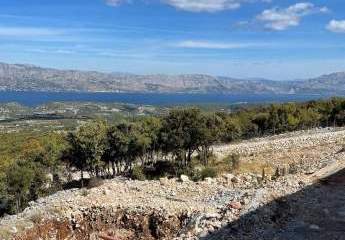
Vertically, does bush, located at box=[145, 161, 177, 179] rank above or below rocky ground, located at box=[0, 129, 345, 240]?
below

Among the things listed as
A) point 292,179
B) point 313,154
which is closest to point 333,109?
point 313,154

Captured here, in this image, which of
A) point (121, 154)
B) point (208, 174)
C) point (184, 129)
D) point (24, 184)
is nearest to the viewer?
point (208, 174)

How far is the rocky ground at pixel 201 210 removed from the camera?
24.8 metres

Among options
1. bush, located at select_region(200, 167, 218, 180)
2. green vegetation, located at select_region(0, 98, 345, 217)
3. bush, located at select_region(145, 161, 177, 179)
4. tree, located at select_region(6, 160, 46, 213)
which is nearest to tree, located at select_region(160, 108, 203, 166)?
green vegetation, located at select_region(0, 98, 345, 217)

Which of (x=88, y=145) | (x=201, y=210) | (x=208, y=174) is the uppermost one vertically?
(x=201, y=210)

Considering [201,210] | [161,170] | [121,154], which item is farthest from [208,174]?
[121,154]

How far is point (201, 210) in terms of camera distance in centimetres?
2858

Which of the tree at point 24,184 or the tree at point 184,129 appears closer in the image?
the tree at point 24,184

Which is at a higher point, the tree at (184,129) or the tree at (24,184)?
the tree at (184,129)

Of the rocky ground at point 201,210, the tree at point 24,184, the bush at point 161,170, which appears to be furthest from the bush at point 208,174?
the tree at point 24,184

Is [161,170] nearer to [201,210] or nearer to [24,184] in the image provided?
[24,184]

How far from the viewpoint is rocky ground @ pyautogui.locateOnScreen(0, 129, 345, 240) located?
24.8 metres

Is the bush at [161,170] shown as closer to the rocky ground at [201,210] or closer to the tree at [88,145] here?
the tree at [88,145]

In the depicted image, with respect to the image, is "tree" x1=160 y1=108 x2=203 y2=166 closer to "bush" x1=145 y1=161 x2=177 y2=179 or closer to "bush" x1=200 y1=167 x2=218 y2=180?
"bush" x1=145 y1=161 x2=177 y2=179
